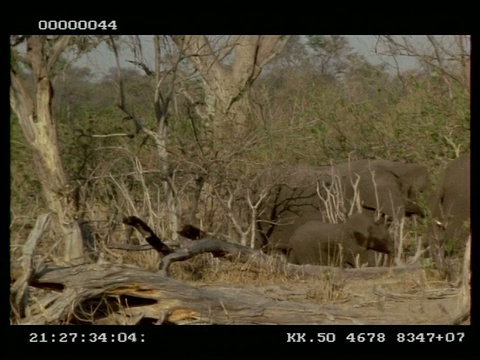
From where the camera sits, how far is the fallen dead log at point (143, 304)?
4.47 m

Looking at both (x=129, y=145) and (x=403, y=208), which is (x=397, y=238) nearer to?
(x=403, y=208)

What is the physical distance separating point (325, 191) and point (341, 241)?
130 cm

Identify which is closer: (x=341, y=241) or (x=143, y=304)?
(x=143, y=304)

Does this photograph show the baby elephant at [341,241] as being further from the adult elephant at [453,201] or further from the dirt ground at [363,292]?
the dirt ground at [363,292]

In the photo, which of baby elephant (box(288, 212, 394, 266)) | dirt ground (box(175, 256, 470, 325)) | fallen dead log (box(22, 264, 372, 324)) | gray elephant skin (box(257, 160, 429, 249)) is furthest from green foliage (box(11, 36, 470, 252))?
fallen dead log (box(22, 264, 372, 324))

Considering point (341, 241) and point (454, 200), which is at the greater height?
point (454, 200)

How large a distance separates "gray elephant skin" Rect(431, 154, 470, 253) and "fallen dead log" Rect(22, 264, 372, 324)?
85.1 inches

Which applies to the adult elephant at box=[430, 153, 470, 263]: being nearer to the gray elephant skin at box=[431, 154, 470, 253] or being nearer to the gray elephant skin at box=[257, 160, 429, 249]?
the gray elephant skin at box=[431, 154, 470, 253]

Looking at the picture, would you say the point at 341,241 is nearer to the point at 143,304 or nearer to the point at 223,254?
the point at 223,254

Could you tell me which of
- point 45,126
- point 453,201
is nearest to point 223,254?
point 45,126

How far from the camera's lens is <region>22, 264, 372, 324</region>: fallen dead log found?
447cm

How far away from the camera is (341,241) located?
23.0 ft

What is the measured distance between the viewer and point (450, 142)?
27.4 feet
